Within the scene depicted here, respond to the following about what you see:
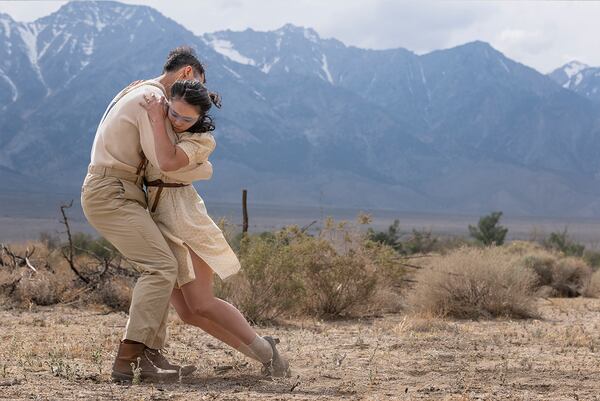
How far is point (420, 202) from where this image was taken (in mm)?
138500

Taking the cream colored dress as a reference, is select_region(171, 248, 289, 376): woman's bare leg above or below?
below

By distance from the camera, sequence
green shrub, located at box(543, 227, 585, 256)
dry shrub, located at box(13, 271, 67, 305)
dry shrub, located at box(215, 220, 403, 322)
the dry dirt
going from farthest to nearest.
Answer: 1. green shrub, located at box(543, 227, 585, 256)
2. dry shrub, located at box(13, 271, 67, 305)
3. dry shrub, located at box(215, 220, 403, 322)
4. the dry dirt

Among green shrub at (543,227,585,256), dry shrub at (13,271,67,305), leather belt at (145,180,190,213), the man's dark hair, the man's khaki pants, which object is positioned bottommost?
dry shrub at (13,271,67,305)

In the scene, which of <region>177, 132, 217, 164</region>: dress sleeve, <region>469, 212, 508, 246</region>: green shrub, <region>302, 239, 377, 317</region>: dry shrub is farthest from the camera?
<region>469, 212, 508, 246</region>: green shrub

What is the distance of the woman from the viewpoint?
17.9 ft

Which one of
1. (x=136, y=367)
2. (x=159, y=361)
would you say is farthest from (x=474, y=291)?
(x=136, y=367)

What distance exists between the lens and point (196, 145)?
5.57 metres

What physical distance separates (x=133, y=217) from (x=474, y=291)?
7297mm

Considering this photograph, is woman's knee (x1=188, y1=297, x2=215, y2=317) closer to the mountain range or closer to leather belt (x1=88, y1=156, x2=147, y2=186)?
leather belt (x1=88, y1=156, x2=147, y2=186)

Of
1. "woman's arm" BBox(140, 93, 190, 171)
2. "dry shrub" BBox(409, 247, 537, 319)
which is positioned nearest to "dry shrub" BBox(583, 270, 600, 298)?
"dry shrub" BBox(409, 247, 537, 319)

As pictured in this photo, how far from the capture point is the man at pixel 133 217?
18.1 feet

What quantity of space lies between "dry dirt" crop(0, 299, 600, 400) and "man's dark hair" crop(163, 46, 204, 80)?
6.19 feet

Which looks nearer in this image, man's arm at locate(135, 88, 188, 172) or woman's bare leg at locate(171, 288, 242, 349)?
man's arm at locate(135, 88, 188, 172)

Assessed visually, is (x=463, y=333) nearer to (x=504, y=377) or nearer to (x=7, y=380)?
(x=504, y=377)
